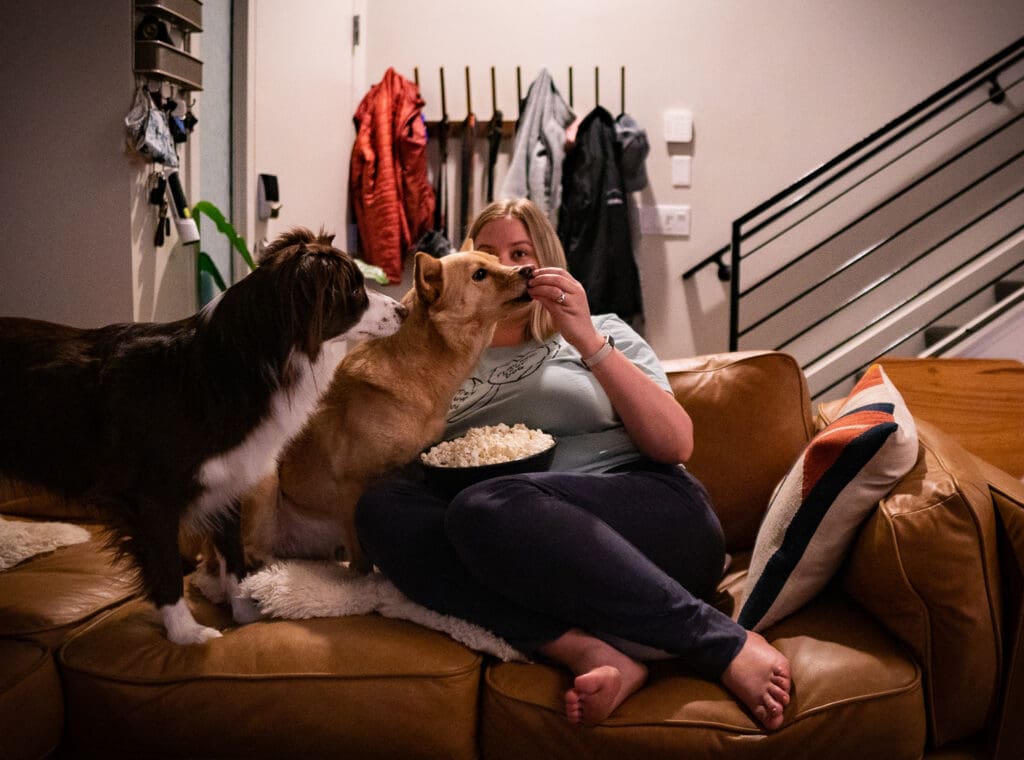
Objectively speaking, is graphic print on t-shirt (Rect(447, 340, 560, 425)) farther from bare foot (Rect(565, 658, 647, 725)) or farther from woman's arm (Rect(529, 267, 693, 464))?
bare foot (Rect(565, 658, 647, 725))

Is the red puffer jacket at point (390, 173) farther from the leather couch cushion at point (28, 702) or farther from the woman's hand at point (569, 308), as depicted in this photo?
the leather couch cushion at point (28, 702)

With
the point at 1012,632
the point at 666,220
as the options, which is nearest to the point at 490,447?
the point at 1012,632

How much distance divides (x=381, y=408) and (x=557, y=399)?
1.24 feet

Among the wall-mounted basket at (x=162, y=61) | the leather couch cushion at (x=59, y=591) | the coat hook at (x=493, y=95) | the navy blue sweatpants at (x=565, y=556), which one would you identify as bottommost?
the leather couch cushion at (x=59, y=591)

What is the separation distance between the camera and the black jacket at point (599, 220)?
170 inches

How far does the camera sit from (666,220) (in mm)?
4641

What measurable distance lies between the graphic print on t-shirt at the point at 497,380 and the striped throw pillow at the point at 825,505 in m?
0.59

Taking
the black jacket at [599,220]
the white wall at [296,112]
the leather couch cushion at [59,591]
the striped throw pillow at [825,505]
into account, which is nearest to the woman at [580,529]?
the striped throw pillow at [825,505]

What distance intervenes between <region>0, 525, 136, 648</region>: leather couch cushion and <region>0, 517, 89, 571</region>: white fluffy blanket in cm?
2

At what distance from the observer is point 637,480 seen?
1.64 meters

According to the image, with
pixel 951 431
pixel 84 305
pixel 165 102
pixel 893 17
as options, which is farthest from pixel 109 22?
pixel 893 17

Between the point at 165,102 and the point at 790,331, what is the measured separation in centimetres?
331

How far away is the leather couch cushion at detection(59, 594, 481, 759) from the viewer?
140cm

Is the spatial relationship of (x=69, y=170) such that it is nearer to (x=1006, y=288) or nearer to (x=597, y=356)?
(x=597, y=356)
